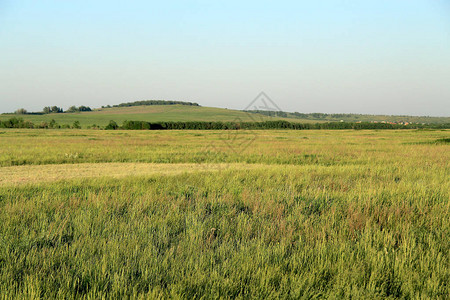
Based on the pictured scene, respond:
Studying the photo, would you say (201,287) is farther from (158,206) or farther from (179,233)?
(158,206)

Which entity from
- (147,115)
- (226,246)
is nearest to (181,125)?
(147,115)

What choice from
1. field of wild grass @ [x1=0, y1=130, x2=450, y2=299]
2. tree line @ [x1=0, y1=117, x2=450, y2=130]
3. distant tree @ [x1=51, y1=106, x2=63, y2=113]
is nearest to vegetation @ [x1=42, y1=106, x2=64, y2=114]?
distant tree @ [x1=51, y1=106, x2=63, y2=113]

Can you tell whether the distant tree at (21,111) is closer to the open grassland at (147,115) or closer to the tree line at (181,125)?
the open grassland at (147,115)

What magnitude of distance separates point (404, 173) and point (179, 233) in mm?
9690

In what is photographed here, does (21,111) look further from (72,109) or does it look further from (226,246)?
(226,246)

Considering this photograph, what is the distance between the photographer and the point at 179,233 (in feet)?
15.9

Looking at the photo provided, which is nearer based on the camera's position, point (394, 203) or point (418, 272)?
point (418, 272)

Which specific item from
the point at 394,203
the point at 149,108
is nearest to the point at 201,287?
the point at 394,203

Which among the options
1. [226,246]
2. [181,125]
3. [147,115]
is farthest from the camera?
[147,115]

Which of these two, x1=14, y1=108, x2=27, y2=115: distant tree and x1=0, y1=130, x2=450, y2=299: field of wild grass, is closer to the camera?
x1=0, y1=130, x2=450, y2=299: field of wild grass

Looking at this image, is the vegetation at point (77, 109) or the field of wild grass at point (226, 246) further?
the vegetation at point (77, 109)

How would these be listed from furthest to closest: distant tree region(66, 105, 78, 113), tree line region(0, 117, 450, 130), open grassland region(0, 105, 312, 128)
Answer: distant tree region(66, 105, 78, 113) → open grassland region(0, 105, 312, 128) → tree line region(0, 117, 450, 130)

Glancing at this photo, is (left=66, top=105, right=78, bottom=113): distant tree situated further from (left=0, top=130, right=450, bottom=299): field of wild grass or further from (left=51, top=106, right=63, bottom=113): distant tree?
(left=0, top=130, right=450, bottom=299): field of wild grass

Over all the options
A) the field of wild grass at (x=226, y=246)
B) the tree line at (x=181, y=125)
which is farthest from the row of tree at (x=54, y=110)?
the field of wild grass at (x=226, y=246)
